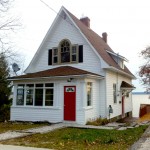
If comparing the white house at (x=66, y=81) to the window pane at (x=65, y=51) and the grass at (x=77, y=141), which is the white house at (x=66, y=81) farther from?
the grass at (x=77, y=141)

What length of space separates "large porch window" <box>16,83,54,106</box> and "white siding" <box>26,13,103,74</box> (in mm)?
2907

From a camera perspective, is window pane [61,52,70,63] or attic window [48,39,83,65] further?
window pane [61,52,70,63]

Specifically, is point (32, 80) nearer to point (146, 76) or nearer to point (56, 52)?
point (56, 52)

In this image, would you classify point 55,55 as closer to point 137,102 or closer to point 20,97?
point 20,97

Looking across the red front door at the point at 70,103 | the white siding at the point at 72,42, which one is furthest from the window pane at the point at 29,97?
the white siding at the point at 72,42

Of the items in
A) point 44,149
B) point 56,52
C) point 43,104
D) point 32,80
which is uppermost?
point 56,52

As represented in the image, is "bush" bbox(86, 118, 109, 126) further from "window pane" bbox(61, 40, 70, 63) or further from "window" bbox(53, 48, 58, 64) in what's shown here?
"window" bbox(53, 48, 58, 64)

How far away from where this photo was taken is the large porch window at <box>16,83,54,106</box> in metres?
19.0

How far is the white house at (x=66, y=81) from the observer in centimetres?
1809

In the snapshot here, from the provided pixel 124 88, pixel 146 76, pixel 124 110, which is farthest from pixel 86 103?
pixel 146 76

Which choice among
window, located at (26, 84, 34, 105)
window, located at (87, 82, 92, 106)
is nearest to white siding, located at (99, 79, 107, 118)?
window, located at (87, 82, 92, 106)

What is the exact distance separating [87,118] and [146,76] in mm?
11783

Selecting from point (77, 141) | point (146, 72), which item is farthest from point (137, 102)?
Answer: point (77, 141)

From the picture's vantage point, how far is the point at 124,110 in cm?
2581
